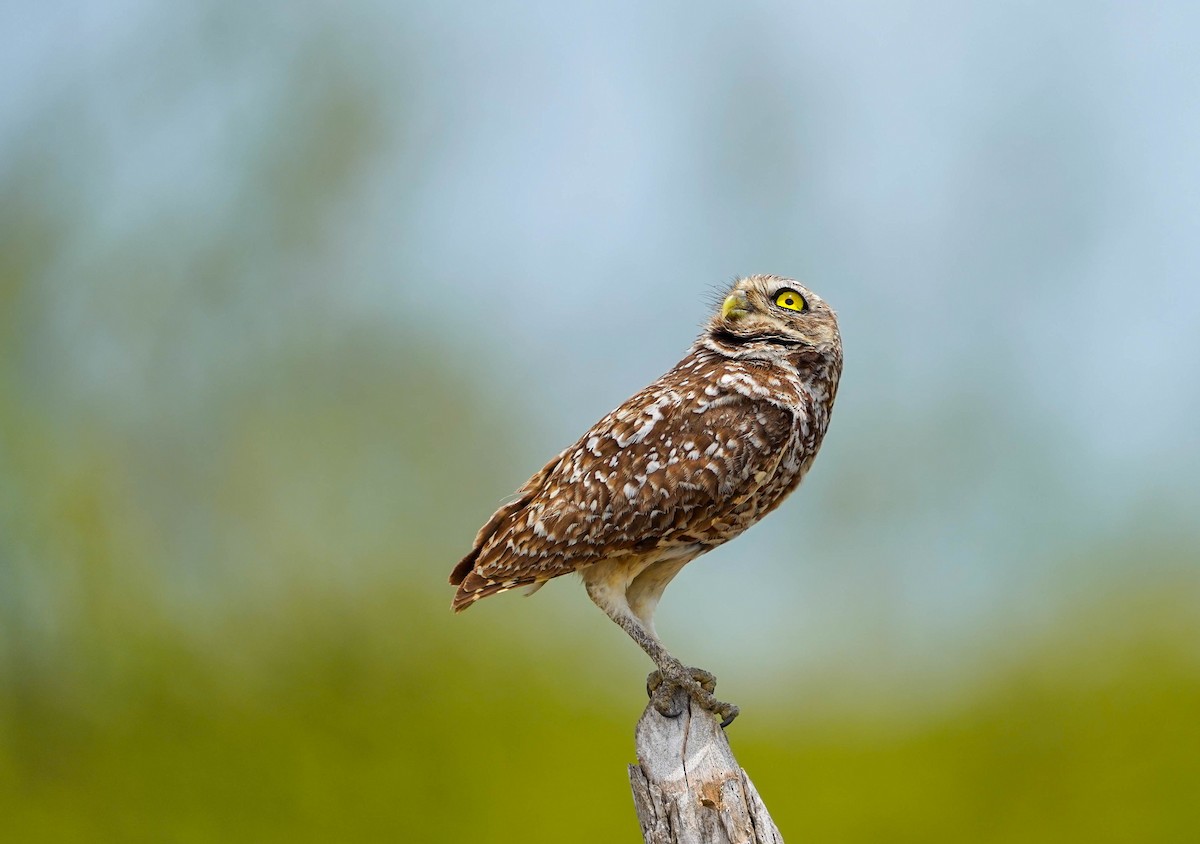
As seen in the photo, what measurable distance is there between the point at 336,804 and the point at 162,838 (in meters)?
0.89

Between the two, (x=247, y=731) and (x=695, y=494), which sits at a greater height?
(x=247, y=731)

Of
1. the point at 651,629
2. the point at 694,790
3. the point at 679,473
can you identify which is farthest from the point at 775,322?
the point at 694,790

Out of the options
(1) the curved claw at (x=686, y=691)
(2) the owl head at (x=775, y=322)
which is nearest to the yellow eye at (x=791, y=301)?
(2) the owl head at (x=775, y=322)

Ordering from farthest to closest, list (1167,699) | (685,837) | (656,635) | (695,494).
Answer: (1167,699) → (656,635) → (695,494) → (685,837)

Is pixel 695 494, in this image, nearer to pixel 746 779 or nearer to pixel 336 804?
pixel 746 779

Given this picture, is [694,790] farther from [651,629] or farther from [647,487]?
[647,487]

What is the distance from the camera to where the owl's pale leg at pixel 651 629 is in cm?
299

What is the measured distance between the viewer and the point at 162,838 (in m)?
5.56

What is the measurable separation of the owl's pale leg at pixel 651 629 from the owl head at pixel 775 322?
0.68 metres

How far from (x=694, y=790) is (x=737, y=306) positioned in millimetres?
1392

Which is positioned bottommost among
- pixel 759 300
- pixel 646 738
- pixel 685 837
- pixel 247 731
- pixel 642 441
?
pixel 685 837

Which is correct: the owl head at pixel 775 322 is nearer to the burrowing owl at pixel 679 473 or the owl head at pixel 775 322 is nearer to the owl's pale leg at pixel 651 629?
the burrowing owl at pixel 679 473

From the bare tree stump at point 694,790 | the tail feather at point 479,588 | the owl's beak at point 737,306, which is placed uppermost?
the owl's beak at point 737,306

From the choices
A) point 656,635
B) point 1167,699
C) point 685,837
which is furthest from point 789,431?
point 1167,699
